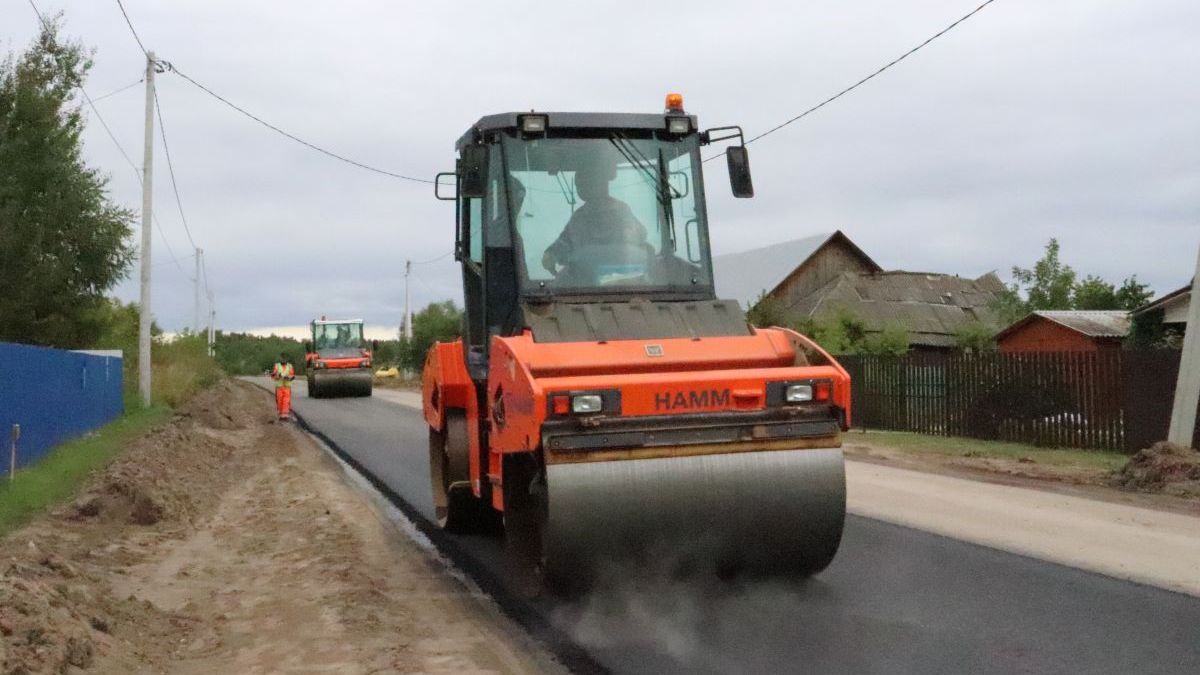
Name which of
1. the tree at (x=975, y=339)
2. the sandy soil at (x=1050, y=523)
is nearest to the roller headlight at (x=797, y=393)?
the sandy soil at (x=1050, y=523)

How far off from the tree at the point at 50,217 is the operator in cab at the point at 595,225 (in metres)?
23.0

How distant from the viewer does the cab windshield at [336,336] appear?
3862 cm

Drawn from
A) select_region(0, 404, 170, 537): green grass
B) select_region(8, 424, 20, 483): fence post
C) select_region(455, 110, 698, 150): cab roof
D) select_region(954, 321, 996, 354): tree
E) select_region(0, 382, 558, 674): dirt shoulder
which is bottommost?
select_region(0, 382, 558, 674): dirt shoulder

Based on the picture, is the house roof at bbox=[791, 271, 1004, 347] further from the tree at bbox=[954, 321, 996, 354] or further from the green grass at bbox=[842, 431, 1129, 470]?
the green grass at bbox=[842, 431, 1129, 470]

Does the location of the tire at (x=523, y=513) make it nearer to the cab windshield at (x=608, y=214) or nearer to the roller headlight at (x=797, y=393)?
the cab windshield at (x=608, y=214)

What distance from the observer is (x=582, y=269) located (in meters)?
7.28

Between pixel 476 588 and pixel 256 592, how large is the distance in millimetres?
1461

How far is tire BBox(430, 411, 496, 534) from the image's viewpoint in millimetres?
8398

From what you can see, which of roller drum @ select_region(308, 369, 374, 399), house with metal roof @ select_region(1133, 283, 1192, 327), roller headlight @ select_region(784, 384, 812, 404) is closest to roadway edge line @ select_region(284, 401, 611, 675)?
roller headlight @ select_region(784, 384, 812, 404)

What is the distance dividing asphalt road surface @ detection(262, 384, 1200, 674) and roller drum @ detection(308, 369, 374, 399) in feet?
98.7

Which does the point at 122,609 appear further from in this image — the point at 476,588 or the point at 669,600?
the point at 669,600

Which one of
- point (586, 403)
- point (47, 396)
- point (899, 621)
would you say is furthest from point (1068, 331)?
point (586, 403)

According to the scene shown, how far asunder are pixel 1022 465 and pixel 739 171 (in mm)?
9130

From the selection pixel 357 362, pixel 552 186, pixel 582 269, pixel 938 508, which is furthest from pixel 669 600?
pixel 357 362
